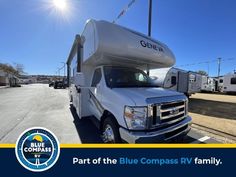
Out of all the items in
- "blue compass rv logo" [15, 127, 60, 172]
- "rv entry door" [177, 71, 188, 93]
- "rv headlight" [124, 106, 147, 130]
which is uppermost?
"rv entry door" [177, 71, 188, 93]

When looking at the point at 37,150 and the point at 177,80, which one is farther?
the point at 177,80

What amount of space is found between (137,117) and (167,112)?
0.75m

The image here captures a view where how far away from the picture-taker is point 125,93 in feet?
11.1

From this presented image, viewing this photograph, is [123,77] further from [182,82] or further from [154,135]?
[182,82]

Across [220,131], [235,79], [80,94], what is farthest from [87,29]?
[235,79]

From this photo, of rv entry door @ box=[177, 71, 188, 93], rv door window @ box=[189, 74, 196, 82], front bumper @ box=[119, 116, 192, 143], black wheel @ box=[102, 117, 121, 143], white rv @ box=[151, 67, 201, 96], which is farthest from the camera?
rv door window @ box=[189, 74, 196, 82]

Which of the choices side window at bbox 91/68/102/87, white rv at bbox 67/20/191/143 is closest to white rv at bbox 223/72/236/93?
white rv at bbox 67/20/191/143

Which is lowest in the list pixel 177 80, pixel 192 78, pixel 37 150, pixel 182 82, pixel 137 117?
pixel 37 150

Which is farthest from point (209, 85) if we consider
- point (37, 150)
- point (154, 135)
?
point (37, 150)

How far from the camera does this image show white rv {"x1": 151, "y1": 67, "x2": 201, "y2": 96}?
41.0ft

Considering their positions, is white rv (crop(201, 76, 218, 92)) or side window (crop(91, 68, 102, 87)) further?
white rv (crop(201, 76, 218, 92))

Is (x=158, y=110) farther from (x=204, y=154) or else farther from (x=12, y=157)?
(x=12, y=157)

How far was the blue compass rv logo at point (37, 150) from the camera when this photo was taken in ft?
8.25

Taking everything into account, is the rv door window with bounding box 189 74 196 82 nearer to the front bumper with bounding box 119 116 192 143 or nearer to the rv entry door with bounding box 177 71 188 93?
the rv entry door with bounding box 177 71 188 93
